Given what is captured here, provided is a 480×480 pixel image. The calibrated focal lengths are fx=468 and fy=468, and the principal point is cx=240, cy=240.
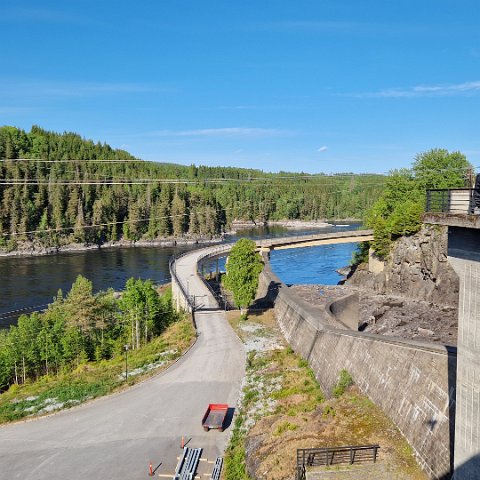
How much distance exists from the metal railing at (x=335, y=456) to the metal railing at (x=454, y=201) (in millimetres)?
9456

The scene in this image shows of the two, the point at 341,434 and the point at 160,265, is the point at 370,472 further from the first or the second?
the point at 160,265

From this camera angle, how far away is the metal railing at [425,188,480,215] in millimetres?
12891

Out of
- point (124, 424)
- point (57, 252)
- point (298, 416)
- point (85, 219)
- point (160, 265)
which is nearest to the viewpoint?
point (298, 416)

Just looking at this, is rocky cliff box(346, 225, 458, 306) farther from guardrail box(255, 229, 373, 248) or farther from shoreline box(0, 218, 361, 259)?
shoreline box(0, 218, 361, 259)

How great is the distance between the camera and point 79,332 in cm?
4425

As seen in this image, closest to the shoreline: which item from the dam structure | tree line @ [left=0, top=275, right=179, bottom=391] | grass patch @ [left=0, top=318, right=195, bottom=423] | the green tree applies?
tree line @ [left=0, top=275, right=179, bottom=391]

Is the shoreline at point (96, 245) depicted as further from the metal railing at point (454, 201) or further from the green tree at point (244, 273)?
the metal railing at point (454, 201)

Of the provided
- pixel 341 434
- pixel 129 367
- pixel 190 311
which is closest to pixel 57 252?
pixel 190 311

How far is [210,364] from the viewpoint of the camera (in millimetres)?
34906

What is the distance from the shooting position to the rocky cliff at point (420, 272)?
59.0 metres

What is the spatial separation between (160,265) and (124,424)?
Result: 76.9 m

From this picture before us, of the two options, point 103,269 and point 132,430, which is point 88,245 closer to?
point 103,269

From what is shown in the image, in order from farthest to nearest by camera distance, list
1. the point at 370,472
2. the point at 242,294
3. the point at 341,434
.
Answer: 1. the point at 242,294
2. the point at 341,434
3. the point at 370,472

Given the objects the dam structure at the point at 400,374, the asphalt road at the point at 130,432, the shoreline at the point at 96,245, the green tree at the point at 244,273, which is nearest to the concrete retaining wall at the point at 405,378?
the dam structure at the point at 400,374
